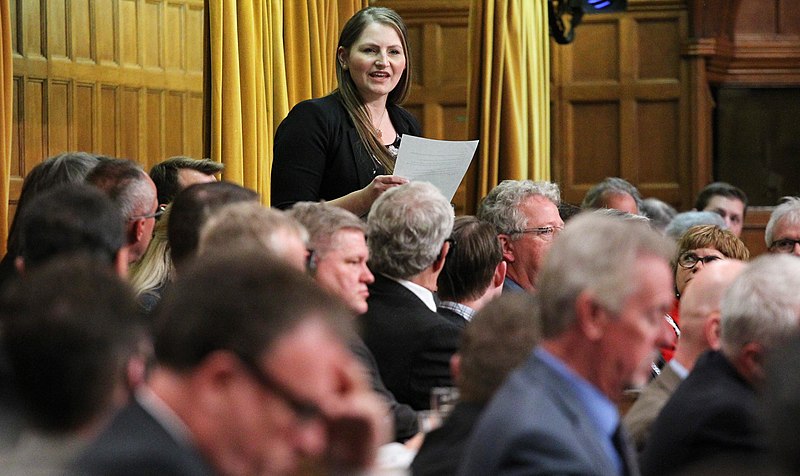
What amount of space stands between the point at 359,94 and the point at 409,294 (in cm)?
113

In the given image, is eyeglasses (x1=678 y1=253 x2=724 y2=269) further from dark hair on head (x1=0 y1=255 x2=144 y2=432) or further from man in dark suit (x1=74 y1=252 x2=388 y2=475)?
dark hair on head (x1=0 y1=255 x2=144 y2=432)

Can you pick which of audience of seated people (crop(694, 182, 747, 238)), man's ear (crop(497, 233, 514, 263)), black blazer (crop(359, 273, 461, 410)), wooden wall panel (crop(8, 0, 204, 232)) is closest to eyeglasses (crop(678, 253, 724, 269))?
man's ear (crop(497, 233, 514, 263))

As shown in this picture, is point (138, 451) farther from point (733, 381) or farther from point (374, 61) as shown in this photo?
point (374, 61)

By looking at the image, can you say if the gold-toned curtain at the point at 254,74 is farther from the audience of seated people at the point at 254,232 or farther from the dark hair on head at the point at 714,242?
the audience of seated people at the point at 254,232

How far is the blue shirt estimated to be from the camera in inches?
82.4

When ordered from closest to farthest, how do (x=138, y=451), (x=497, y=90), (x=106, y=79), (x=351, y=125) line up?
(x=138, y=451)
(x=351, y=125)
(x=497, y=90)
(x=106, y=79)

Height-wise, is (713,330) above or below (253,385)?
below

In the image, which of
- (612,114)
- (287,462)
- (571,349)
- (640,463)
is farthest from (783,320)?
(612,114)

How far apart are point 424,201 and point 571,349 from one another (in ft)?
5.59

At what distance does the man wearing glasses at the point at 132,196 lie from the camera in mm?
3568

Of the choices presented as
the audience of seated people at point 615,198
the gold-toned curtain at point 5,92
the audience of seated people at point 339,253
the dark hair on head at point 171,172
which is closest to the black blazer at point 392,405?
the audience of seated people at point 339,253

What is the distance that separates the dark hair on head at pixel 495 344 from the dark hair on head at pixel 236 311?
0.75 m

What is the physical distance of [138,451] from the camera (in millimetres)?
1453

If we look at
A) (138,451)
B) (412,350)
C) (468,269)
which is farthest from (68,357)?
(468,269)
